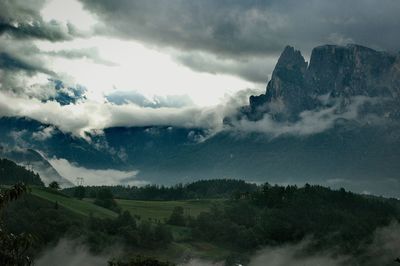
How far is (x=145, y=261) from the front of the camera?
138 metres

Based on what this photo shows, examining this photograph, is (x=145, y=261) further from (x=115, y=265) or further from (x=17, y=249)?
(x=17, y=249)

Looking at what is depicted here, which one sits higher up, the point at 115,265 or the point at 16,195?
the point at 16,195

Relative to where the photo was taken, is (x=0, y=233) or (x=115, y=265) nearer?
(x=0, y=233)

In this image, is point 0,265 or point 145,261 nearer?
point 0,265

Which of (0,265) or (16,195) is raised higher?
(16,195)

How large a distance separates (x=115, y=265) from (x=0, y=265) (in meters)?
99.5

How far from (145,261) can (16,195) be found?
361 feet

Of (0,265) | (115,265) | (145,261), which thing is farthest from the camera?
(145,261)

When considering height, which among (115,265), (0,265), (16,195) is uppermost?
(16,195)

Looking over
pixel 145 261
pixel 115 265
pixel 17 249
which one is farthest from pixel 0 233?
pixel 145 261

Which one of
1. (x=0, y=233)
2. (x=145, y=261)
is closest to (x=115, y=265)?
(x=145, y=261)

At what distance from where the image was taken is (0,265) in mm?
29828

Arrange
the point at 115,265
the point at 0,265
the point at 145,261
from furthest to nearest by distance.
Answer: the point at 145,261 → the point at 115,265 → the point at 0,265

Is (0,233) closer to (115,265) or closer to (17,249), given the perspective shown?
(17,249)
